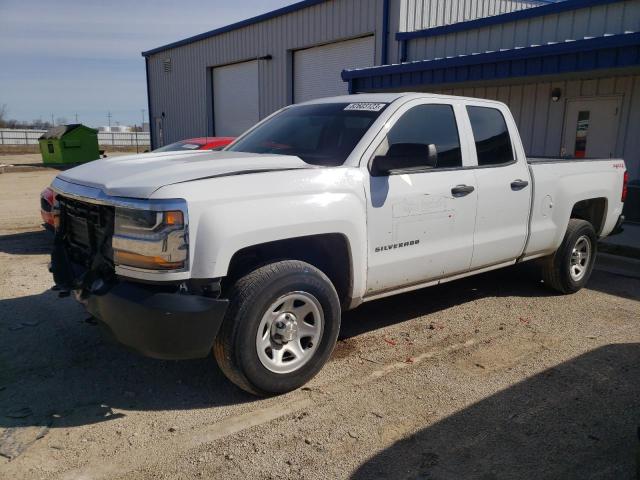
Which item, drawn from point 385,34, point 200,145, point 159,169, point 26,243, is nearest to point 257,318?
point 159,169

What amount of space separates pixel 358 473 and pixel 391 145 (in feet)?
7.23

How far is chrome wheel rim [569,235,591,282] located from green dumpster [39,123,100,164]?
1359cm

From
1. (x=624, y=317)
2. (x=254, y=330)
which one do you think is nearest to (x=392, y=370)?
(x=254, y=330)

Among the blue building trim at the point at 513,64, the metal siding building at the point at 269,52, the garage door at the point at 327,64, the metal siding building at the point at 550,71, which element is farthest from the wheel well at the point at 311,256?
the garage door at the point at 327,64

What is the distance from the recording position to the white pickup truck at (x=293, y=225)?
121 inches

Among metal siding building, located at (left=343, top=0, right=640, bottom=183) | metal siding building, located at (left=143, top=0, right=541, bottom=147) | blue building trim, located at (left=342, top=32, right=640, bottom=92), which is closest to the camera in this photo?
blue building trim, located at (left=342, top=32, right=640, bottom=92)

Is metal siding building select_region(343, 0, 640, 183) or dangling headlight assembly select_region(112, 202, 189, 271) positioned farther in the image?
metal siding building select_region(343, 0, 640, 183)

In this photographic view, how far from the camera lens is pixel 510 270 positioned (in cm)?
683

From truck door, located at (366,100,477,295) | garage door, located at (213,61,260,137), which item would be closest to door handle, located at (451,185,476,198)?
truck door, located at (366,100,477,295)

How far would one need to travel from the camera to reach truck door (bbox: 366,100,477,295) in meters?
3.91

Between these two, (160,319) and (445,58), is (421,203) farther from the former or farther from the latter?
(445,58)

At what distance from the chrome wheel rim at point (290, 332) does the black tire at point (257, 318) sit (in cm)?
4

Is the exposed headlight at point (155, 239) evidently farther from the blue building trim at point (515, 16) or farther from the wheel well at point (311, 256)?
the blue building trim at point (515, 16)

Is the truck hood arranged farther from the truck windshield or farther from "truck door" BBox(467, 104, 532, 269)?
"truck door" BBox(467, 104, 532, 269)
